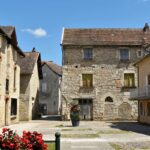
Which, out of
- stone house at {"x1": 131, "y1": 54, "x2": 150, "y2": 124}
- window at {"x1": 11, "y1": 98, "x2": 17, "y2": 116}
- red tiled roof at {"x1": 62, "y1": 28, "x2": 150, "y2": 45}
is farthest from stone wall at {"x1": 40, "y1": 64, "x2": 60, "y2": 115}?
stone house at {"x1": 131, "y1": 54, "x2": 150, "y2": 124}

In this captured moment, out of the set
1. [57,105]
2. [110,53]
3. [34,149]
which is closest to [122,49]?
[110,53]

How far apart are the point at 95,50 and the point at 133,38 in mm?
4874

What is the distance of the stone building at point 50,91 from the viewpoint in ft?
188

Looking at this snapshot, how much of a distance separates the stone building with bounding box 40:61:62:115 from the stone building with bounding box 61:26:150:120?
19990mm

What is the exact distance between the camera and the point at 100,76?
3791 centimetres

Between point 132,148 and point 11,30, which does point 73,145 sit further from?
point 11,30

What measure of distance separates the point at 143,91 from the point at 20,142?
23.5 m

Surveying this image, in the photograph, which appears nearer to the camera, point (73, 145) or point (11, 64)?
point (73, 145)

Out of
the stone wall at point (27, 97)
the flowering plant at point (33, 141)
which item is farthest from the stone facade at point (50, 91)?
the flowering plant at point (33, 141)

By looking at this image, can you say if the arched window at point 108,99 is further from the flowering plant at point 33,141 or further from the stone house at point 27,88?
the flowering plant at point 33,141

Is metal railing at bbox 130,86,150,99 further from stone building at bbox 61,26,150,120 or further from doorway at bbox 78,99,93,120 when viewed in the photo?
doorway at bbox 78,99,93,120

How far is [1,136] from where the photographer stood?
7.52 metres

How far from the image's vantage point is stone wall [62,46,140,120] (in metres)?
37.4

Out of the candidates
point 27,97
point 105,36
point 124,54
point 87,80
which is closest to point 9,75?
point 27,97
